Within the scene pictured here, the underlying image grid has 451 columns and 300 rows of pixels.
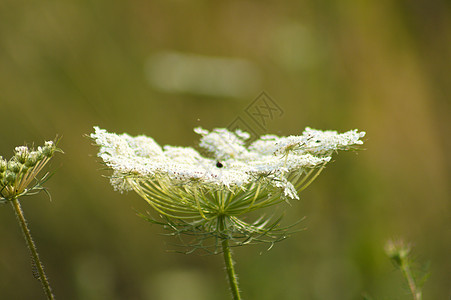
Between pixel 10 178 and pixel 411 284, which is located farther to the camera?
pixel 411 284

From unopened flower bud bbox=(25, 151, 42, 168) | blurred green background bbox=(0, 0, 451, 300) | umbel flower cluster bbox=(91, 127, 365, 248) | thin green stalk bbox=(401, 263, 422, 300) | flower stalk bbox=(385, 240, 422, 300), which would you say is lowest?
thin green stalk bbox=(401, 263, 422, 300)

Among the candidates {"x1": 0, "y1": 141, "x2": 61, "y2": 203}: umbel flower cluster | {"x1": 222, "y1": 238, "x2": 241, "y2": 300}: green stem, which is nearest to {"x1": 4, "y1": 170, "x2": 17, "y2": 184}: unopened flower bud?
{"x1": 0, "y1": 141, "x2": 61, "y2": 203}: umbel flower cluster

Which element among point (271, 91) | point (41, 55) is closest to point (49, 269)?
point (41, 55)

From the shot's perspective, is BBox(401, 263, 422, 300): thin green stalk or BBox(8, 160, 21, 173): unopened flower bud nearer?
BBox(8, 160, 21, 173): unopened flower bud

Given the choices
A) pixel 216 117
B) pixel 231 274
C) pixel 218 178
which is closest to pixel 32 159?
pixel 218 178

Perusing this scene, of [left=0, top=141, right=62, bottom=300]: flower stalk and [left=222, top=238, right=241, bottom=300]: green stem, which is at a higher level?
[left=0, top=141, right=62, bottom=300]: flower stalk

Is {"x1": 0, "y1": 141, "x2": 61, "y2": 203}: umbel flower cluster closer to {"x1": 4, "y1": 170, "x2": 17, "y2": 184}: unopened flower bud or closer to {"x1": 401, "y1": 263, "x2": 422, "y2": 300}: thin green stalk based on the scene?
{"x1": 4, "y1": 170, "x2": 17, "y2": 184}: unopened flower bud

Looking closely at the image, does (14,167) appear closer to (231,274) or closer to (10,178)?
(10,178)

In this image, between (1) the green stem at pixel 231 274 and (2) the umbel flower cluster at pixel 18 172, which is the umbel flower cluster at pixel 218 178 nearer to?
(1) the green stem at pixel 231 274

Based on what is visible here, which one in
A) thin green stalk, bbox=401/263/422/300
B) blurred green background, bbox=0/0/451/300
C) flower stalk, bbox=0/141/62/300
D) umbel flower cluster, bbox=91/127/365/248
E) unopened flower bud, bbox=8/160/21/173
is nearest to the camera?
flower stalk, bbox=0/141/62/300
